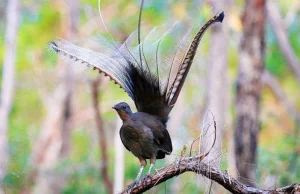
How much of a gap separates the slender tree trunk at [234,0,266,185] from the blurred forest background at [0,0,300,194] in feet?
0.04

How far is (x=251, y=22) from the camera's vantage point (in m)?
9.18

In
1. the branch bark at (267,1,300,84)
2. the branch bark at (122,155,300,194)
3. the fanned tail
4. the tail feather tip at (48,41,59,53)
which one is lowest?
the branch bark at (122,155,300,194)

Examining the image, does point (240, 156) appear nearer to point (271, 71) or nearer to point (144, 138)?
point (144, 138)

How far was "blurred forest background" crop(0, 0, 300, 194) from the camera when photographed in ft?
28.9

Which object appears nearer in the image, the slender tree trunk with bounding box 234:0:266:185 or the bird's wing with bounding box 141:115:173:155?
the bird's wing with bounding box 141:115:173:155

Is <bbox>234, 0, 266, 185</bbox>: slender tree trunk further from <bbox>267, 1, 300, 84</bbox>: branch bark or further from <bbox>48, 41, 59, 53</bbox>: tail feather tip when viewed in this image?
<bbox>267, 1, 300, 84</bbox>: branch bark

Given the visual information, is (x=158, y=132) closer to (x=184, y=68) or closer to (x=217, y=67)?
(x=184, y=68)

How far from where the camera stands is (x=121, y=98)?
17484 mm

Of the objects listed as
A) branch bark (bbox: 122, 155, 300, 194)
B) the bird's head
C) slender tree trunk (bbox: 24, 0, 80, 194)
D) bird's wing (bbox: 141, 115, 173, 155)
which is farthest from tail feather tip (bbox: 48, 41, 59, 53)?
slender tree trunk (bbox: 24, 0, 80, 194)

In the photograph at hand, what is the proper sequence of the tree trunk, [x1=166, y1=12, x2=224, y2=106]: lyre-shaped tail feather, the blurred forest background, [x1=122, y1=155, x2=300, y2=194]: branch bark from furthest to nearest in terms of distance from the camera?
the tree trunk < the blurred forest background < [x1=166, y1=12, x2=224, y2=106]: lyre-shaped tail feather < [x1=122, y1=155, x2=300, y2=194]: branch bark

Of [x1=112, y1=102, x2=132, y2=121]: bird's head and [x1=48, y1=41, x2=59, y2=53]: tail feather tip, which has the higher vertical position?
[x1=48, y1=41, x2=59, y2=53]: tail feather tip

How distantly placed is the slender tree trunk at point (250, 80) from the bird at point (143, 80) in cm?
432

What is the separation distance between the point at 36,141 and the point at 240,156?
8.19 meters

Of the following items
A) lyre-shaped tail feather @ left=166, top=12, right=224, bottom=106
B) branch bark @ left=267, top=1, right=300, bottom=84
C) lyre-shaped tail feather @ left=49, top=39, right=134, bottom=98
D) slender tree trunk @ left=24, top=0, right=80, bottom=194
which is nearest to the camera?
lyre-shaped tail feather @ left=49, top=39, right=134, bottom=98
